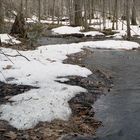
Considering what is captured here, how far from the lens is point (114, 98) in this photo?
29.7 feet

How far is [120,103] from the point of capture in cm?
860

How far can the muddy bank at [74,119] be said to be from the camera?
6445 mm

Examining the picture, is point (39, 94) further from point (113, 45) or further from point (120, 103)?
point (113, 45)

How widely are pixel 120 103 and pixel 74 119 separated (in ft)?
5.63

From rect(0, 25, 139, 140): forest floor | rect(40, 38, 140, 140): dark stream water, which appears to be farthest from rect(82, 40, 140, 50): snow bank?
rect(0, 25, 139, 140): forest floor

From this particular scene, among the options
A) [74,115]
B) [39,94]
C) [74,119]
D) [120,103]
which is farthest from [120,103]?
[39,94]

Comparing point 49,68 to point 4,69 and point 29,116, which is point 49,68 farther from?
point 29,116

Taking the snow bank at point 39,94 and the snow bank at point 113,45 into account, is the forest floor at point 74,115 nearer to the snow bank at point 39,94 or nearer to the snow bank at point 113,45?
the snow bank at point 39,94

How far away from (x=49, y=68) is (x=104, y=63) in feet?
12.2

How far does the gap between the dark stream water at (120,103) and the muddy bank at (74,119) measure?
220 mm

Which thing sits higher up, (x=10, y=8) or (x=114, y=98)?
(x=10, y=8)

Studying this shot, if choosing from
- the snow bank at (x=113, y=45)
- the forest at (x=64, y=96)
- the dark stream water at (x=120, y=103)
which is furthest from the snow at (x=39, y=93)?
the snow bank at (x=113, y=45)

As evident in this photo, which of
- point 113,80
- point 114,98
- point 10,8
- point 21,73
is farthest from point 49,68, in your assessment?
point 10,8

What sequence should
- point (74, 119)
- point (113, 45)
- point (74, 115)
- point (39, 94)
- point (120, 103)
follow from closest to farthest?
point (74, 119) → point (74, 115) → point (39, 94) → point (120, 103) → point (113, 45)
